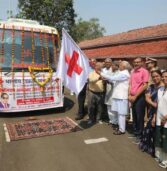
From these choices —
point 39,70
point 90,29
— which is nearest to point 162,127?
point 39,70

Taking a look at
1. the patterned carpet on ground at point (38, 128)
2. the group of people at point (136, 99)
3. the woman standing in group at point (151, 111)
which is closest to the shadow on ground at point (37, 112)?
the patterned carpet on ground at point (38, 128)

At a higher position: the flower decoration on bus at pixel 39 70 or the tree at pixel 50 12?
the tree at pixel 50 12

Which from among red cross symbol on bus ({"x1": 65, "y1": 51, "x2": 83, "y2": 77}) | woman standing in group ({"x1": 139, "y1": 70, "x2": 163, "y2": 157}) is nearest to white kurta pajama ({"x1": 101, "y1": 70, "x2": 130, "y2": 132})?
red cross symbol on bus ({"x1": 65, "y1": 51, "x2": 83, "y2": 77})

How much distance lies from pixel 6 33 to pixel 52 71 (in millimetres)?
1839

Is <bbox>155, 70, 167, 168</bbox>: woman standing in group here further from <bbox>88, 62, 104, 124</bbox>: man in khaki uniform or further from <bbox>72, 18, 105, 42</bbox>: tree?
<bbox>72, 18, 105, 42</bbox>: tree

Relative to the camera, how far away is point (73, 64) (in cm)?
648

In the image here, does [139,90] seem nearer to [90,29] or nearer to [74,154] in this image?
[74,154]

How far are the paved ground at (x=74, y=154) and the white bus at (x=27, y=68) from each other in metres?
1.61

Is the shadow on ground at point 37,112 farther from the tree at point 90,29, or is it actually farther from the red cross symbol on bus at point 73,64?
the tree at point 90,29

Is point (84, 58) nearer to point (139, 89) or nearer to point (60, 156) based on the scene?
point (139, 89)

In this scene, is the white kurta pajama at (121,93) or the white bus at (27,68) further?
the white bus at (27,68)

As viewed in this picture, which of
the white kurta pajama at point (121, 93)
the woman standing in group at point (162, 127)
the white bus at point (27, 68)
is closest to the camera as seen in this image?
the woman standing in group at point (162, 127)

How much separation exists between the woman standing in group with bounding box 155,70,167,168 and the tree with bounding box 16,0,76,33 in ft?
90.5

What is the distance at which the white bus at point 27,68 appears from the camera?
316 inches
